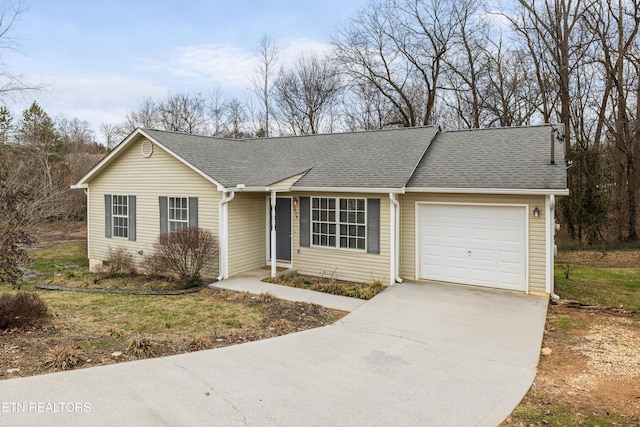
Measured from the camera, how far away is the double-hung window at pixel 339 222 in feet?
35.4

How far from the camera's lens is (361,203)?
10773 millimetres

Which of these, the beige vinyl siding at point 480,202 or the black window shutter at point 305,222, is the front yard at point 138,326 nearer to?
the black window shutter at point 305,222

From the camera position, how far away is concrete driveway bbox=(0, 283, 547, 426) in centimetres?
420

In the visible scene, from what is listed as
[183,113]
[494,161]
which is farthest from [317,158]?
[183,113]

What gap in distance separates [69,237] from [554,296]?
23.1m

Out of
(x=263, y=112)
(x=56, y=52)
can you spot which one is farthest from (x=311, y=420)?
(x=263, y=112)

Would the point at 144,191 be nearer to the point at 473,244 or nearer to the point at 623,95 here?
the point at 473,244

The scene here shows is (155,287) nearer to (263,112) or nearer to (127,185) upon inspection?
(127,185)

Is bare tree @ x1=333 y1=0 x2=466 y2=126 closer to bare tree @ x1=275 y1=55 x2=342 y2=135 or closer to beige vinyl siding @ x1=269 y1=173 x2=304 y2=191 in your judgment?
bare tree @ x1=275 y1=55 x2=342 y2=135

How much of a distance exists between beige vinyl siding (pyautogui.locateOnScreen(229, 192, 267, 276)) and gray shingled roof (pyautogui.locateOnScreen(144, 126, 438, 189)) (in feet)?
2.20

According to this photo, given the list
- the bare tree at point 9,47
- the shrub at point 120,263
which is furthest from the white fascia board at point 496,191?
the bare tree at point 9,47

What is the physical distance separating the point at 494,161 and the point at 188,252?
27.1 ft

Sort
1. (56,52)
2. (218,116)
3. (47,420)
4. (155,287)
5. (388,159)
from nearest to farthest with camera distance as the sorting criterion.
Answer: (47,420) → (155,287) → (388,159) → (56,52) → (218,116)

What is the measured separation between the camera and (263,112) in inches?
1248
